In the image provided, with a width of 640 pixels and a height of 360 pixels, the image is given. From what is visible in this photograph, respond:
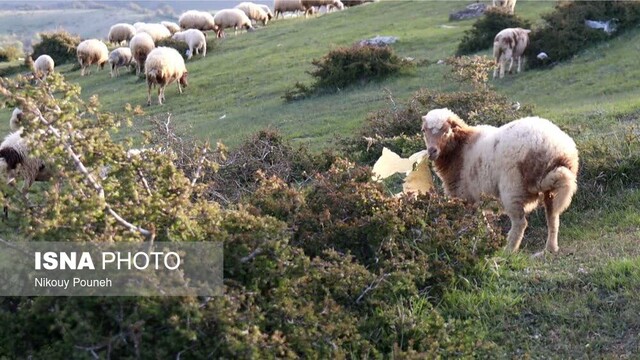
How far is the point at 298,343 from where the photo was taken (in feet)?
14.2

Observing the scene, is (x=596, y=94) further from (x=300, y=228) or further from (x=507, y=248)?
(x=300, y=228)

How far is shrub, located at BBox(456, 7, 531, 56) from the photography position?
21.0 meters

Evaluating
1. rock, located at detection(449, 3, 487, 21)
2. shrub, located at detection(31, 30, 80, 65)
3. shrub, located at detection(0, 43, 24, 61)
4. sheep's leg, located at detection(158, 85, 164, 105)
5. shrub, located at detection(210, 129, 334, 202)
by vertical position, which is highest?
shrub, located at detection(210, 129, 334, 202)

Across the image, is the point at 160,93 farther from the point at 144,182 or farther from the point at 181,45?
the point at 144,182

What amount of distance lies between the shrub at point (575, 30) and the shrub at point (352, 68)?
3.35 metres

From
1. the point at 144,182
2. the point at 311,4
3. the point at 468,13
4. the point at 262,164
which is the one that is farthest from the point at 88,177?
the point at 311,4

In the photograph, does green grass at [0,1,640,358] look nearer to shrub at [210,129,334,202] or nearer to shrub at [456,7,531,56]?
shrub at [456,7,531,56]

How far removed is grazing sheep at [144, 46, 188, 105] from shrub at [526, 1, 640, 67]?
10.4 meters

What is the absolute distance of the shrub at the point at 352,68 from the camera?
62.6 ft

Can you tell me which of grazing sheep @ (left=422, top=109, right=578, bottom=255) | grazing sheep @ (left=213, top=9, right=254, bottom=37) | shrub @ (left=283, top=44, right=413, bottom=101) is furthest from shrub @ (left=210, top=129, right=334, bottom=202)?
grazing sheep @ (left=213, top=9, right=254, bottom=37)

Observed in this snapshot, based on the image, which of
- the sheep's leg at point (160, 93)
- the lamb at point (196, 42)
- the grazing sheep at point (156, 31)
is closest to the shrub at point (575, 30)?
the sheep's leg at point (160, 93)

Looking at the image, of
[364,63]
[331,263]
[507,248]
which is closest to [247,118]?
[364,63]

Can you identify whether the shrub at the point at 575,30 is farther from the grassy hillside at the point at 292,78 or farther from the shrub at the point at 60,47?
the shrub at the point at 60,47

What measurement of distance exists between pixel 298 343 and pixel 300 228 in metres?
1.51
